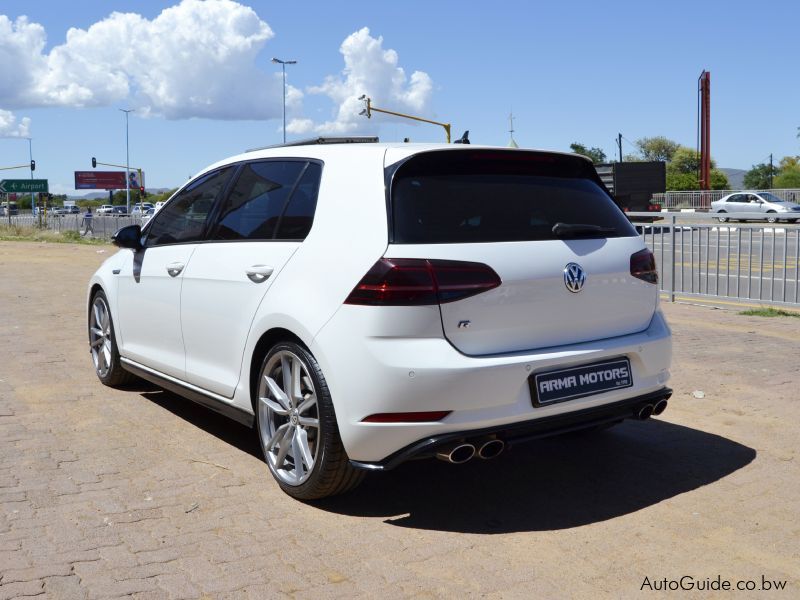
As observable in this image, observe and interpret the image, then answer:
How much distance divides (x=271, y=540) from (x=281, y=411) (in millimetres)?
726

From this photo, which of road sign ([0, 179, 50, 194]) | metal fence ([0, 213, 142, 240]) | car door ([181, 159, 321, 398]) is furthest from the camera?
road sign ([0, 179, 50, 194])

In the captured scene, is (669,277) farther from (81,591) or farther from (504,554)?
(81,591)

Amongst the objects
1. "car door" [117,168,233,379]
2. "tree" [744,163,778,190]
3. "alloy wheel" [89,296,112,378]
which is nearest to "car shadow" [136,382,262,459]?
"alloy wheel" [89,296,112,378]

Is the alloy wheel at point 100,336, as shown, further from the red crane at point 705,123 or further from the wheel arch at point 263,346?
the red crane at point 705,123

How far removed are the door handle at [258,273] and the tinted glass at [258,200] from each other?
0.18 m

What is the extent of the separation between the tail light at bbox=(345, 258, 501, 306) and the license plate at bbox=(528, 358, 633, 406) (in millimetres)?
530

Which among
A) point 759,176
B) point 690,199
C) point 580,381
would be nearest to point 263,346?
point 580,381

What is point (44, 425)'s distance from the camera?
19.5ft

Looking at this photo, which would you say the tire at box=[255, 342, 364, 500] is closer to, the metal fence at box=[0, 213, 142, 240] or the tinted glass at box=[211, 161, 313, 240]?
the tinted glass at box=[211, 161, 313, 240]

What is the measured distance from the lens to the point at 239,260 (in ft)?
16.0

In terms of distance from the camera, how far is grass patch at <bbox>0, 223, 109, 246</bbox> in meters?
36.6

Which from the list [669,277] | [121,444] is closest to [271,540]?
[121,444]

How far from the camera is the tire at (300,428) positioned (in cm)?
412

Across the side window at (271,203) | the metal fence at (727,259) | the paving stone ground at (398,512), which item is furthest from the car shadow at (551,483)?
the metal fence at (727,259)
